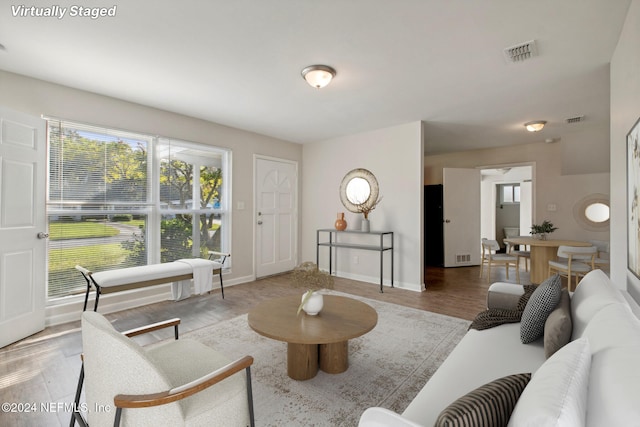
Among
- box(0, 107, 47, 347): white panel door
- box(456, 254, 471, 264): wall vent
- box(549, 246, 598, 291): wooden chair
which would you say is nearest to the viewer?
box(0, 107, 47, 347): white panel door

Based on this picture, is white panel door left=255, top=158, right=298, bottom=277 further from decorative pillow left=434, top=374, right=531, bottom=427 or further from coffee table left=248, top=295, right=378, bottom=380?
decorative pillow left=434, top=374, right=531, bottom=427

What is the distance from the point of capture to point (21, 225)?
2691 millimetres

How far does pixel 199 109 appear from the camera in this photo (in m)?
3.80

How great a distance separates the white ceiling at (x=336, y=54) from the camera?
6.32 feet

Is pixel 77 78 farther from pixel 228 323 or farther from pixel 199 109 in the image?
pixel 228 323

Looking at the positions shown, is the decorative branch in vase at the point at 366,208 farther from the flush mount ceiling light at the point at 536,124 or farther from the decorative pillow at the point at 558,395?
the decorative pillow at the point at 558,395

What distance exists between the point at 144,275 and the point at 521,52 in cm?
417

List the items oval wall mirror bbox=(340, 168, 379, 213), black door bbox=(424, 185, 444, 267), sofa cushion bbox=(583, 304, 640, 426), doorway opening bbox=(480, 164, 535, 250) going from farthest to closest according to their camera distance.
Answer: doorway opening bbox=(480, 164, 535, 250) < black door bbox=(424, 185, 444, 267) < oval wall mirror bbox=(340, 168, 379, 213) < sofa cushion bbox=(583, 304, 640, 426)

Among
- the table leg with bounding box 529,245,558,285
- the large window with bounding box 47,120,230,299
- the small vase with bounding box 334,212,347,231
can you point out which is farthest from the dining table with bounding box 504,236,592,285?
the large window with bounding box 47,120,230,299

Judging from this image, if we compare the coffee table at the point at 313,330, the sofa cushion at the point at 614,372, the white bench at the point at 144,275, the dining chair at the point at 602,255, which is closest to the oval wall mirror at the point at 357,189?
the white bench at the point at 144,275

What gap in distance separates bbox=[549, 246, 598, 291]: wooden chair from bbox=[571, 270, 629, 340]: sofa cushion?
91.4 inches

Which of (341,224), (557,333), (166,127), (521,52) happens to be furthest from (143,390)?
(341,224)

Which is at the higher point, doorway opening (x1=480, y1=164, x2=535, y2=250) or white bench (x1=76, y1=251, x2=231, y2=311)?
doorway opening (x1=480, y1=164, x2=535, y2=250)

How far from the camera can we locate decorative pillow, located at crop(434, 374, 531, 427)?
2.55ft
